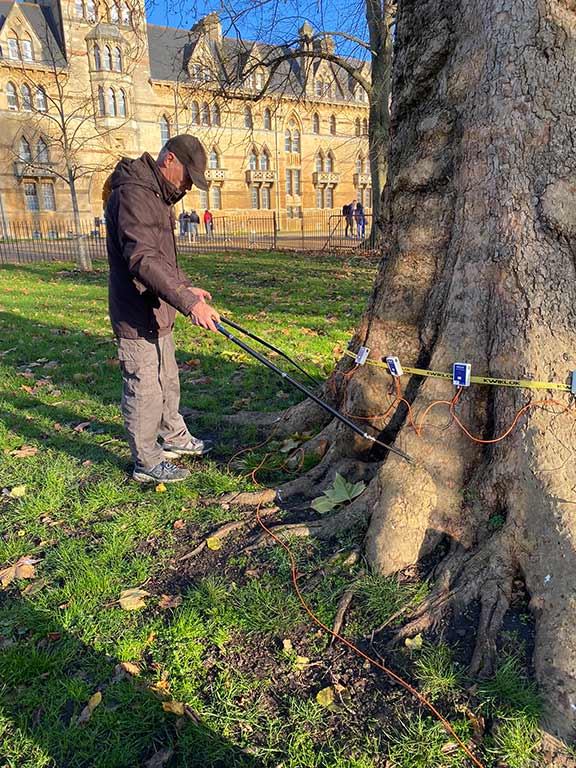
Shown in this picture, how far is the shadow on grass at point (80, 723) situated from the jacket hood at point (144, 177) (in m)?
2.61

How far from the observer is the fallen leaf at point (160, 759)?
6.84 ft

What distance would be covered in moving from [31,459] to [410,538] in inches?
125

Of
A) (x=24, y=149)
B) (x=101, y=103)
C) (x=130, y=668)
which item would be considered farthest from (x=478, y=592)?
(x=101, y=103)

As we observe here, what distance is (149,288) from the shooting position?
11.3 ft

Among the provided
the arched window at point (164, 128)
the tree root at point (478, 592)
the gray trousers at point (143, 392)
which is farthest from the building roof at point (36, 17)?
the tree root at point (478, 592)

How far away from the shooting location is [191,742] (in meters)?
2.14

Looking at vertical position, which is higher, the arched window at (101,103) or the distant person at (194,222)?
the arched window at (101,103)

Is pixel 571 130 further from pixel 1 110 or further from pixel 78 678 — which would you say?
pixel 1 110

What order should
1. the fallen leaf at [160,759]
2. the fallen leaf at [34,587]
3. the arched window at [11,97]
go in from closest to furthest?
1. the fallen leaf at [160,759]
2. the fallen leaf at [34,587]
3. the arched window at [11,97]

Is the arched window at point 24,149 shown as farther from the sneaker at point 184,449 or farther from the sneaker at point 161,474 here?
the sneaker at point 161,474

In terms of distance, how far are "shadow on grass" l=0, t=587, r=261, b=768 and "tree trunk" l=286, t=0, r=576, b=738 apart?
1.10 m

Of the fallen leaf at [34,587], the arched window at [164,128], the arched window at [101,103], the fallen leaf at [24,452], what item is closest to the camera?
the fallen leaf at [34,587]

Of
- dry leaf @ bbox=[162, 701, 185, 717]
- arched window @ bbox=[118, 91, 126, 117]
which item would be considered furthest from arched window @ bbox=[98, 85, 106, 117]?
dry leaf @ bbox=[162, 701, 185, 717]

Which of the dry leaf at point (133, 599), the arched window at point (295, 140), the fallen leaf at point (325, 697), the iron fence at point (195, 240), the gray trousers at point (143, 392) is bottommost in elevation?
the fallen leaf at point (325, 697)
